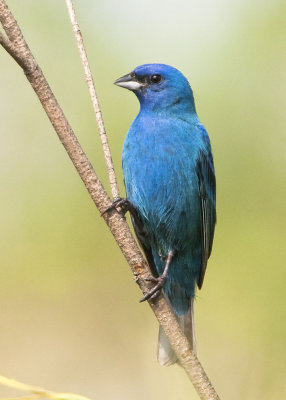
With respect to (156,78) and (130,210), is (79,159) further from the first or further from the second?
(156,78)

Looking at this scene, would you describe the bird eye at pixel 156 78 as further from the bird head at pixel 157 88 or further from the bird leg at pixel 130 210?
the bird leg at pixel 130 210

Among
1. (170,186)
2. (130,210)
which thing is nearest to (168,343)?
(130,210)

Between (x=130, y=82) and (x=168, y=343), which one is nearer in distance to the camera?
(x=168, y=343)

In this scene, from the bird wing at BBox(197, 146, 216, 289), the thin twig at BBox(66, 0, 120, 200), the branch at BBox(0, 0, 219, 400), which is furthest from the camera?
the bird wing at BBox(197, 146, 216, 289)

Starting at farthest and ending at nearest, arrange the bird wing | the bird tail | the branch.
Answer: the bird wing < the bird tail < the branch

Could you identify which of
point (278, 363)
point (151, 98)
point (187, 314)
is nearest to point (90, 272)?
point (187, 314)

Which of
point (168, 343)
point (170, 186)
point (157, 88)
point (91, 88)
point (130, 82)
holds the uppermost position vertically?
point (130, 82)

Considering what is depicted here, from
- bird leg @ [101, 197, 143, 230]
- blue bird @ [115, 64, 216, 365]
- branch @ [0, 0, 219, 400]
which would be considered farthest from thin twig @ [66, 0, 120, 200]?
blue bird @ [115, 64, 216, 365]

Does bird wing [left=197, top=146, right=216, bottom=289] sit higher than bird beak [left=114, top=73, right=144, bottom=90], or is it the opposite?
bird beak [left=114, top=73, right=144, bottom=90]

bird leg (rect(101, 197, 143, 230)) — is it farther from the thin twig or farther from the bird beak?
the bird beak
